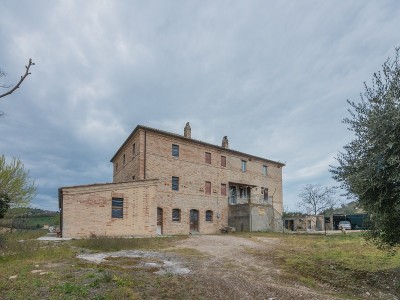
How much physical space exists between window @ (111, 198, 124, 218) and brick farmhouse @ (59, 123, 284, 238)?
77 mm

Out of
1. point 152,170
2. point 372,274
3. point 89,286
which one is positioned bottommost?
point 372,274

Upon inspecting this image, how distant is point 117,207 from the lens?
2666cm

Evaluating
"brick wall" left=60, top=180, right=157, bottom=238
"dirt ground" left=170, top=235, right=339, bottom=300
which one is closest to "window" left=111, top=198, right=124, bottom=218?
"brick wall" left=60, top=180, right=157, bottom=238

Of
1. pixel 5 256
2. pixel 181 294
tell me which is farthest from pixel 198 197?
pixel 181 294

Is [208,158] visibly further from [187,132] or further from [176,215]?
[176,215]

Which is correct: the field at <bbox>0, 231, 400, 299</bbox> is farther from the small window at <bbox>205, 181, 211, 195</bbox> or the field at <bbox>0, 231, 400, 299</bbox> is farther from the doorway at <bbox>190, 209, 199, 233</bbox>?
the small window at <bbox>205, 181, 211, 195</bbox>

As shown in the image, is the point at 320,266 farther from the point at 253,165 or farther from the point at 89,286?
the point at 253,165

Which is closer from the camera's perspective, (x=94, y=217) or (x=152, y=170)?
(x=94, y=217)

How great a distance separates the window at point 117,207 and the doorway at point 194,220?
962 centimetres

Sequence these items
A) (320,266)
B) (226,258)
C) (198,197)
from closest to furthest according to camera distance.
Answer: (320,266) < (226,258) < (198,197)

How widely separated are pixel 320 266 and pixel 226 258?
432 centimetres

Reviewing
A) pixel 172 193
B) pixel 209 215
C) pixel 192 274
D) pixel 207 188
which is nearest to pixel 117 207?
pixel 172 193

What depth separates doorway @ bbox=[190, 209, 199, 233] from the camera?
34.7 metres

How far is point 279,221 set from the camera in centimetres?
4066
